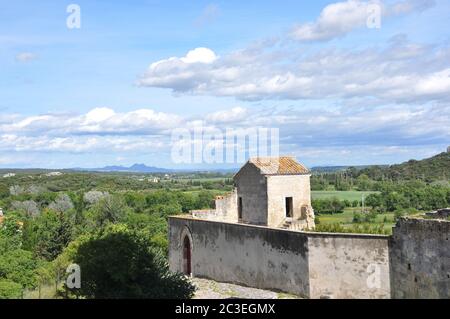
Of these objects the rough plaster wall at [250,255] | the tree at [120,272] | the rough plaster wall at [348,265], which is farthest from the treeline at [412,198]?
the tree at [120,272]

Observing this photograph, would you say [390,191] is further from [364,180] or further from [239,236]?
[239,236]

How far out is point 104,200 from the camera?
74562 millimetres

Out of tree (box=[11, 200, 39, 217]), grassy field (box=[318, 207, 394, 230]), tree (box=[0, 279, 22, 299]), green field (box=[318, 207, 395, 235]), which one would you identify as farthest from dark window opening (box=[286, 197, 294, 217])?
tree (box=[11, 200, 39, 217])

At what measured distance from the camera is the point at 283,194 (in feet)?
80.6

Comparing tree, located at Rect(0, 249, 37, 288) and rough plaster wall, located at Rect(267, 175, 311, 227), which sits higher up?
rough plaster wall, located at Rect(267, 175, 311, 227)

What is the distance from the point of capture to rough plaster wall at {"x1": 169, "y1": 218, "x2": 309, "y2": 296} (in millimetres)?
17641

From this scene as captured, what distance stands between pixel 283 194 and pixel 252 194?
1.60m

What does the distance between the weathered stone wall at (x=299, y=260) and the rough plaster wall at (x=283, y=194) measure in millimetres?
3468

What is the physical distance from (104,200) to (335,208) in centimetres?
3716

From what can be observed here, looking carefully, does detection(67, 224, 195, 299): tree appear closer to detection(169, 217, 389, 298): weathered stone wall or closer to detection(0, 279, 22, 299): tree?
detection(169, 217, 389, 298): weathered stone wall

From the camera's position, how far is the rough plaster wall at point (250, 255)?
57.9 ft

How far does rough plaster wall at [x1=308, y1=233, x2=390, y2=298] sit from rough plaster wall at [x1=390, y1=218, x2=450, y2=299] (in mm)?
355

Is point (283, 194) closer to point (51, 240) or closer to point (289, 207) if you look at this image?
point (289, 207)
